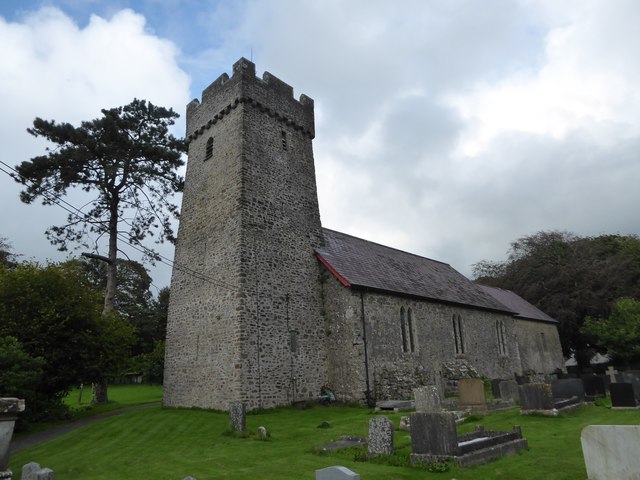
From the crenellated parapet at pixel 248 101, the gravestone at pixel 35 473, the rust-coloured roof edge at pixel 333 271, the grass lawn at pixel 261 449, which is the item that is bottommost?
the grass lawn at pixel 261 449

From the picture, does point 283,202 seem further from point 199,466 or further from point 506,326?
point 506,326

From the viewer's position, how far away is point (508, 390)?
56.0 ft

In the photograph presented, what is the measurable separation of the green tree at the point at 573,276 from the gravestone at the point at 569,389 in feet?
78.2

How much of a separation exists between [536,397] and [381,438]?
6.85 metres

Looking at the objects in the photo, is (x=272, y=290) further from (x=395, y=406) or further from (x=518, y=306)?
(x=518, y=306)

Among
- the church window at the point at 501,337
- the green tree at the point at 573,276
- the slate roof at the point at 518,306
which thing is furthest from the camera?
the green tree at the point at 573,276

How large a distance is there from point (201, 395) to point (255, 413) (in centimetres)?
274

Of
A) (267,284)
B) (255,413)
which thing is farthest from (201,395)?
(267,284)

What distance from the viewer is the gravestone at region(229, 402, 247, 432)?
41.7ft

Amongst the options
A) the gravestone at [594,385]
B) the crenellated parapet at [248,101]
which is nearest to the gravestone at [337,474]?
the gravestone at [594,385]

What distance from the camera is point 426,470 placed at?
796 centimetres

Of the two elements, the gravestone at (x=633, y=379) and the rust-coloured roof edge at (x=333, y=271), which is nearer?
the gravestone at (x=633, y=379)

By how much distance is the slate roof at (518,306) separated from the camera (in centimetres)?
3422

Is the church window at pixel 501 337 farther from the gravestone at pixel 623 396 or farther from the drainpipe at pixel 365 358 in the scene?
the gravestone at pixel 623 396
